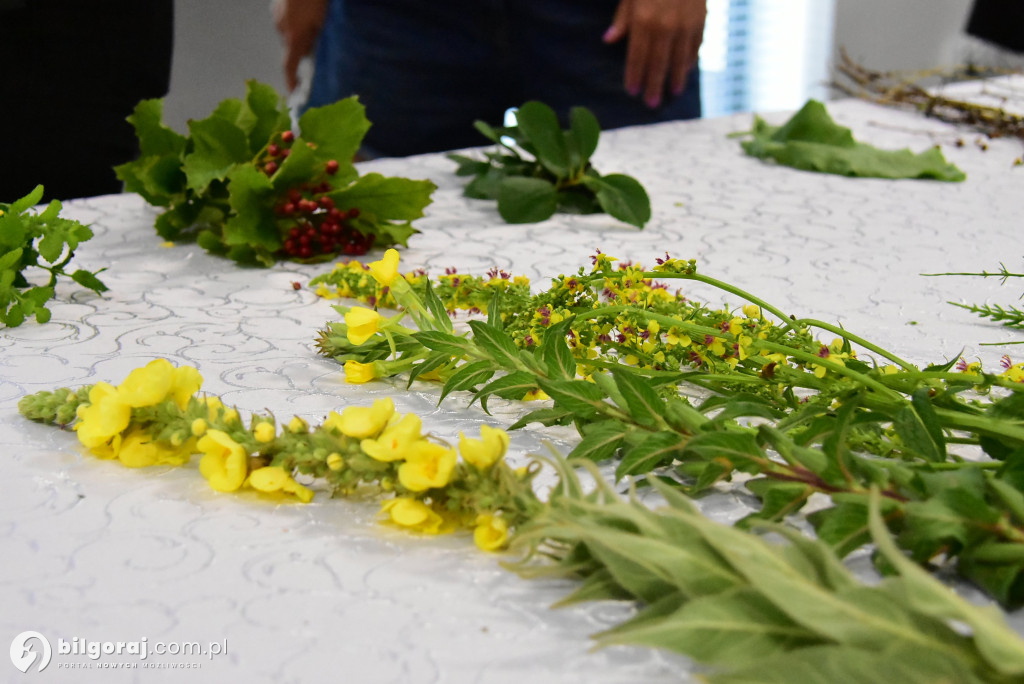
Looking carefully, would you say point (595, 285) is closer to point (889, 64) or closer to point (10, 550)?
point (10, 550)

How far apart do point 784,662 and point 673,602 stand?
0.05m

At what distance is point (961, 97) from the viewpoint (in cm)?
178

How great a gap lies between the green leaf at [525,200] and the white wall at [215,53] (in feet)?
6.00

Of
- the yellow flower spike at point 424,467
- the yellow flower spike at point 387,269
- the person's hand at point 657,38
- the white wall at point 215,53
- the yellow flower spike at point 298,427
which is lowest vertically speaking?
the white wall at point 215,53

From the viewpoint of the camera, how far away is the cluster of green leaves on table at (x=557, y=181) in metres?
1.01

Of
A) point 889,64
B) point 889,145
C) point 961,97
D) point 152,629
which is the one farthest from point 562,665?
point 889,64

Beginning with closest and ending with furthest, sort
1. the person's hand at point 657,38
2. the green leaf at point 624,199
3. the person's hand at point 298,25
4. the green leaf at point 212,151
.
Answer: the green leaf at point 212,151, the green leaf at point 624,199, the person's hand at point 657,38, the person's hand at point 298,25

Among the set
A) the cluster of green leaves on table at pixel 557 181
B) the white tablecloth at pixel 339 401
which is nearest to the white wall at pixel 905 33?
the white tablecloth at pixel 339 401

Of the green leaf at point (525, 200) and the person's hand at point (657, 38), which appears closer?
the green leaf at point (525, 200)

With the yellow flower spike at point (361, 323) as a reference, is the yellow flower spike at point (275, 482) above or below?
below

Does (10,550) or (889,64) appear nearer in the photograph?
(10,550)

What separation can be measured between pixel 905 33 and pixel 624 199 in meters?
3.65

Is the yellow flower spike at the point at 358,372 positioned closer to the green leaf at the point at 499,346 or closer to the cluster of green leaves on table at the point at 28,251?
the green leaf at the point at 499,346

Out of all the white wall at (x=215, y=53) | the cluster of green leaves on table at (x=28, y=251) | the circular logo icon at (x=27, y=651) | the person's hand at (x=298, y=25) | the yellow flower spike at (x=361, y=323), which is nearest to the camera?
the circular logo icon at (x=27, y=651)
